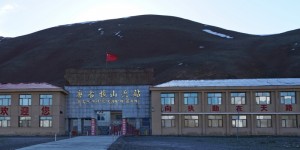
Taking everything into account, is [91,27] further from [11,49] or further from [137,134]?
[137,134]

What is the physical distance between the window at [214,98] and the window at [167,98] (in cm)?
481

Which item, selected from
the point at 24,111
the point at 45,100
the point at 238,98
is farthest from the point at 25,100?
the point at 238,98

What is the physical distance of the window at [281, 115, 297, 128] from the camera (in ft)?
198

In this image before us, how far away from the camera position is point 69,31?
17900cm

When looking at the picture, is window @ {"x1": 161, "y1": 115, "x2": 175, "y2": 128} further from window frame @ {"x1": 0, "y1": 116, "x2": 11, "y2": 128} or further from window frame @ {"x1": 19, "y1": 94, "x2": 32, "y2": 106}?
window frame @ {"x1": 0, "y1": 116, "x2": 11, "y2": 128}

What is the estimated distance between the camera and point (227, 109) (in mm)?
60969

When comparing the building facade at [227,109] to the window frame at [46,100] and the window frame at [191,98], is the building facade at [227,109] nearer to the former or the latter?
the window frame at [191,98]

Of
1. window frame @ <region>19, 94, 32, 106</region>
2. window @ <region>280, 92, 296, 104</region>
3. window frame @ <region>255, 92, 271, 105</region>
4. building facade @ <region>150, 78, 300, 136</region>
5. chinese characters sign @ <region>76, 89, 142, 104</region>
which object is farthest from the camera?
chinese characters sign @ <region>76, 89, 142, 104</region>

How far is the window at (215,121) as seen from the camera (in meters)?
61.4

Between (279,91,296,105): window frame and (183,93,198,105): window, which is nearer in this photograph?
(279,91,296,105): window frame

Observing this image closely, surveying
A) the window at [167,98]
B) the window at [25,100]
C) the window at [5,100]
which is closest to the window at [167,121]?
the window at [167,98]

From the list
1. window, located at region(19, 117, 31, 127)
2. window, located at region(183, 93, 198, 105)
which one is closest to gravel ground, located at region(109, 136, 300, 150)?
window, located at region(183, 93, 198, 105)

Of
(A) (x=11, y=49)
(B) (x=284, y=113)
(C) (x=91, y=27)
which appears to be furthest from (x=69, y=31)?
(B) (x=284, y=113)

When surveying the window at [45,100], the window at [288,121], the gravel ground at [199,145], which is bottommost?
the gravel ground at [199,145]
